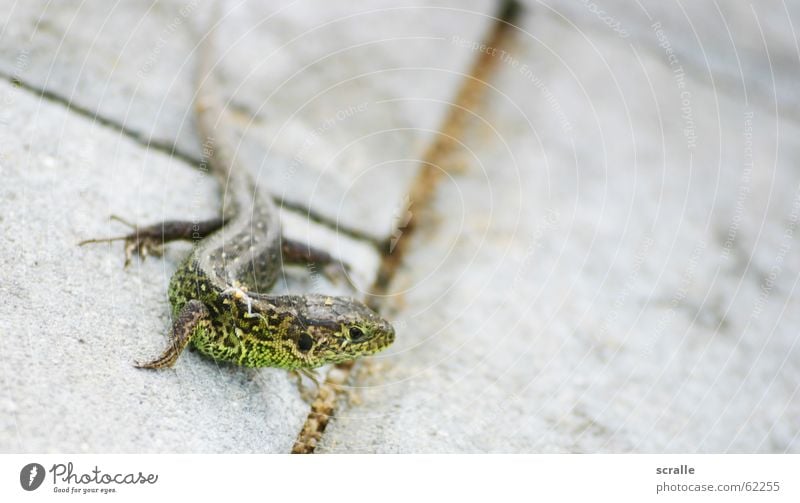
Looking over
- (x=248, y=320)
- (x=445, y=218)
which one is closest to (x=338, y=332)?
(x=248, y=320)

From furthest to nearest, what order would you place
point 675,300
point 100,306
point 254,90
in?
point 254,90, point 675,300, point 100,306

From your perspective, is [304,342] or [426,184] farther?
[426,184]

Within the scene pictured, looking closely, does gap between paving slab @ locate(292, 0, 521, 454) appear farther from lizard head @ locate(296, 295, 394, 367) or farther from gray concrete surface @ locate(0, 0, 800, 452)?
lizard head @ locate(296, 295, 394, 367)

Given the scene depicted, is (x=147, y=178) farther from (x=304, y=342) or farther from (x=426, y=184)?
(x=426, y=184)

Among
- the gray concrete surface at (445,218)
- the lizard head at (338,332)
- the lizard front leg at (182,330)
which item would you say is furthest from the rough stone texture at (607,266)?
the lizard front leg at (182,330)

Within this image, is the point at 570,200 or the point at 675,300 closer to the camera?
the point at 675,300

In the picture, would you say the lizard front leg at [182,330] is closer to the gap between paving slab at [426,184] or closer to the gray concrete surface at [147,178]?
the gray concrete surface at [147,178]
